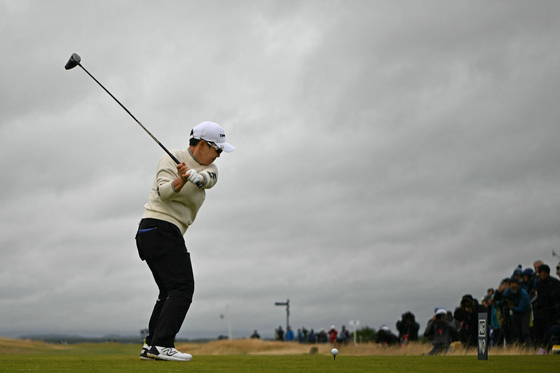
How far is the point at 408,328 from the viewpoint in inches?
827

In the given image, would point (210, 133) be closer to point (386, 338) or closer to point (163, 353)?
point (163, 353)

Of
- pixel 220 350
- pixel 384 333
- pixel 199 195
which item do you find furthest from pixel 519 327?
pixel 220 350

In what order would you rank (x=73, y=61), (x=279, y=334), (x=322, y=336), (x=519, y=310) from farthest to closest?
(x=279, y=334) < (x=322, y=336) < (x=519, y=310) < (x=73, y=61)

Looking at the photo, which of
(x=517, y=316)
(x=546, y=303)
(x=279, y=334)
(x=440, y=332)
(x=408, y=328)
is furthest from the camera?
(x=279, y=334)

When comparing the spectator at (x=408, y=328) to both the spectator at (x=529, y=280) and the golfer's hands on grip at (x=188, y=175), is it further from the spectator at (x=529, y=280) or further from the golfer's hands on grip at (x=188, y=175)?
the golfer's hands on grip at (x=188, y=175)

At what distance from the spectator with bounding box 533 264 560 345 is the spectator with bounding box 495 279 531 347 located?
214 millimetres

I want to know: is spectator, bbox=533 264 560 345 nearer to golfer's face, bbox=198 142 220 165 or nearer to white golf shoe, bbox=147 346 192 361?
golfer's face, bbox=198 142 220 165

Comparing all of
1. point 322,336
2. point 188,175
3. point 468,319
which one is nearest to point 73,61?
point 188,175

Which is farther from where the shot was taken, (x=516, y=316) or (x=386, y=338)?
→ (x=386, y=338)

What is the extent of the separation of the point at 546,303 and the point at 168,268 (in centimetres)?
1030

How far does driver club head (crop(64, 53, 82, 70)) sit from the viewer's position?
23.2 feet

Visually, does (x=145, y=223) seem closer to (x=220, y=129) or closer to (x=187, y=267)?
(x=187, y=267)

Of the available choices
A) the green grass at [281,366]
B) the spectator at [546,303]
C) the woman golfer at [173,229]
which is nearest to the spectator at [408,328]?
the spectator at [546,303]

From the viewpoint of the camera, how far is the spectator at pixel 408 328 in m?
20.3
